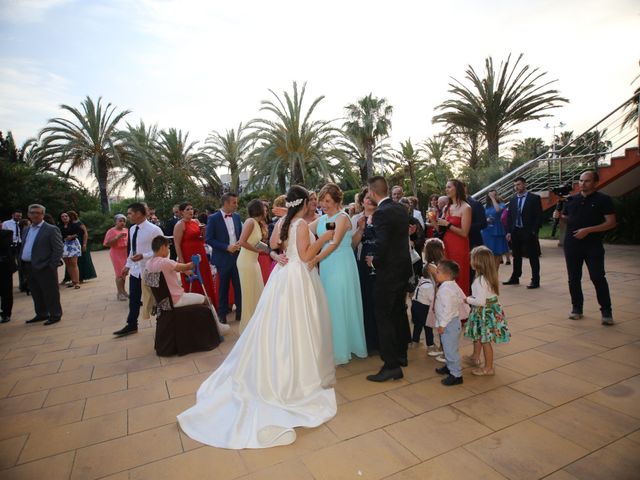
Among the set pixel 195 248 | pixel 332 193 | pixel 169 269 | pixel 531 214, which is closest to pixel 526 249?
pixel 531 214

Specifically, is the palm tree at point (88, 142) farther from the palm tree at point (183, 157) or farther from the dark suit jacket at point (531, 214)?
the dark suit jacket at point (531, 214)

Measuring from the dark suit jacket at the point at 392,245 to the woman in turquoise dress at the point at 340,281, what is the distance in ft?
1.56

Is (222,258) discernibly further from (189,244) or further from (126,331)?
(126,331)

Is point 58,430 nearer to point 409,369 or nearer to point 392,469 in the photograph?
point 392,469

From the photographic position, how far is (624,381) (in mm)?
3301

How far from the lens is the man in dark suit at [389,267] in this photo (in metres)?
3.41

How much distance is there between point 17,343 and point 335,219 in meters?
5.24

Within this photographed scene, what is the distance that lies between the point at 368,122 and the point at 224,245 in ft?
80.1

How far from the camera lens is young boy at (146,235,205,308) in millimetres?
4512

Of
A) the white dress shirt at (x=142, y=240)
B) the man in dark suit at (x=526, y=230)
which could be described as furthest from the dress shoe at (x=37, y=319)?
the man in dark suit at (x=526, y=230)

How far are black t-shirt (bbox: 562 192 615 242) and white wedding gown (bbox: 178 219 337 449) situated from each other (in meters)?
3.64

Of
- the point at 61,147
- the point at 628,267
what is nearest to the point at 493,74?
the point at 628,267

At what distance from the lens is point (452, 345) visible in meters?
3.46

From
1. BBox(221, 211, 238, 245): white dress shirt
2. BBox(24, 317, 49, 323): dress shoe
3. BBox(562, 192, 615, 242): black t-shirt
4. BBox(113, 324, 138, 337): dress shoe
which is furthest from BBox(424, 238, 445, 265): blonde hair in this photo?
A: BBox(24, 317, 49, 323): dress shoe
